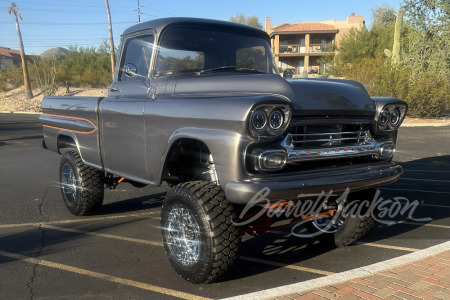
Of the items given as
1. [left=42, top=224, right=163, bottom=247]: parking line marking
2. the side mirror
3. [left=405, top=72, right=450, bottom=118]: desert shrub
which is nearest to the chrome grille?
the side mirror

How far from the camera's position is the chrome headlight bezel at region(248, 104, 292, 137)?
3184 millimetres

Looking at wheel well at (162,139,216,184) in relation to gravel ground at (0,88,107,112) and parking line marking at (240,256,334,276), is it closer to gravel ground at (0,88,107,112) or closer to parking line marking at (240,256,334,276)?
parking line marking at (240,256,334,276)

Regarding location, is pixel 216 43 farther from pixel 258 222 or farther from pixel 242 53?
pixel 258 222

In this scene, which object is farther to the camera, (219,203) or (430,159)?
(430,159)

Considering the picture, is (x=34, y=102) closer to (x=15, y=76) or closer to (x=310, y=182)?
(x=15, y=76)

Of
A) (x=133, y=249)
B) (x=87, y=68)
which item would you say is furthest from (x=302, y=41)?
(x=133, y=249)

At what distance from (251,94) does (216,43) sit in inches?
52.4

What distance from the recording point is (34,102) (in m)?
35.9

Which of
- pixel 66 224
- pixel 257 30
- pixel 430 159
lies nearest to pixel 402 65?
pixel 430 159

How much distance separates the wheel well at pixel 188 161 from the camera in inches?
150

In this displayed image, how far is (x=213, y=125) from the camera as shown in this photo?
134 inches

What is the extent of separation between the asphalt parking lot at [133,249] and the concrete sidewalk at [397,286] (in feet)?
1.50

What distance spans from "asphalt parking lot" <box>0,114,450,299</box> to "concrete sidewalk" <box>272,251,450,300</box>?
0.46m

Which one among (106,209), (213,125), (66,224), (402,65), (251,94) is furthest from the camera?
(402,65)
